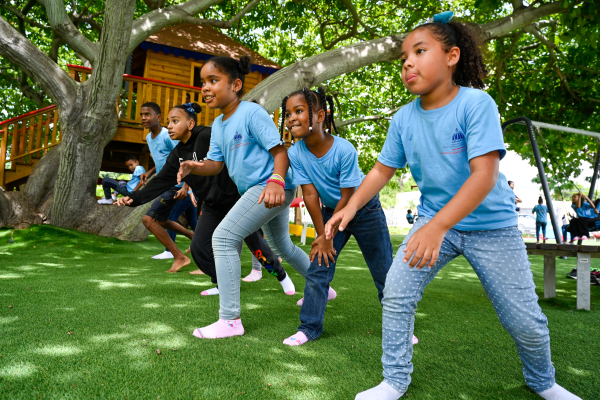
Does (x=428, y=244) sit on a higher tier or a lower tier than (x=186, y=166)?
lower

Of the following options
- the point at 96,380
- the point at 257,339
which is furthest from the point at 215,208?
the point at 96,380

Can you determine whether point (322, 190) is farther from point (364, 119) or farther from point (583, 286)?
point (364, 119)

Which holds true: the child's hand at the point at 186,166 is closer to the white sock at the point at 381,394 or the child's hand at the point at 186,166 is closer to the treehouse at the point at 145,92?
the white sock at the point at 381,394

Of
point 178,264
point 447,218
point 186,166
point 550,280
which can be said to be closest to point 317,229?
point 186,166

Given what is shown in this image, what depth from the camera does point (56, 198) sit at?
28.2ft

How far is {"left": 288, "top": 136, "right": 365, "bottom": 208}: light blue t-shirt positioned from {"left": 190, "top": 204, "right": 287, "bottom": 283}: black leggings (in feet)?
3.18

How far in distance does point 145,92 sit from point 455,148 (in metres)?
11.4

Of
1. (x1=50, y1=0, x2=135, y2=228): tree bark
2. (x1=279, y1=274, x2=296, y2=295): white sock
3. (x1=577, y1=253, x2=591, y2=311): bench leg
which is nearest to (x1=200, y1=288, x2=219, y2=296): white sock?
(x1=279, y1=274, x2=296, y2=295): white sock

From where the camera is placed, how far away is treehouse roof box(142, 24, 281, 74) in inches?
556

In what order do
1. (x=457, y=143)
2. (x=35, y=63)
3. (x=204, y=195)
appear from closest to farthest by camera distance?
(x=457, y=143) < (x=204, y=195) < (x=35, y=63)

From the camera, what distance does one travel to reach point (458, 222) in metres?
1.86

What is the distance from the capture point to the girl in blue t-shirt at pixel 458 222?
6.36ft

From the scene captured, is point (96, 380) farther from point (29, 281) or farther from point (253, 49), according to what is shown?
point (253, 49)

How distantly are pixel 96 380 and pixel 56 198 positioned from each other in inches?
302
